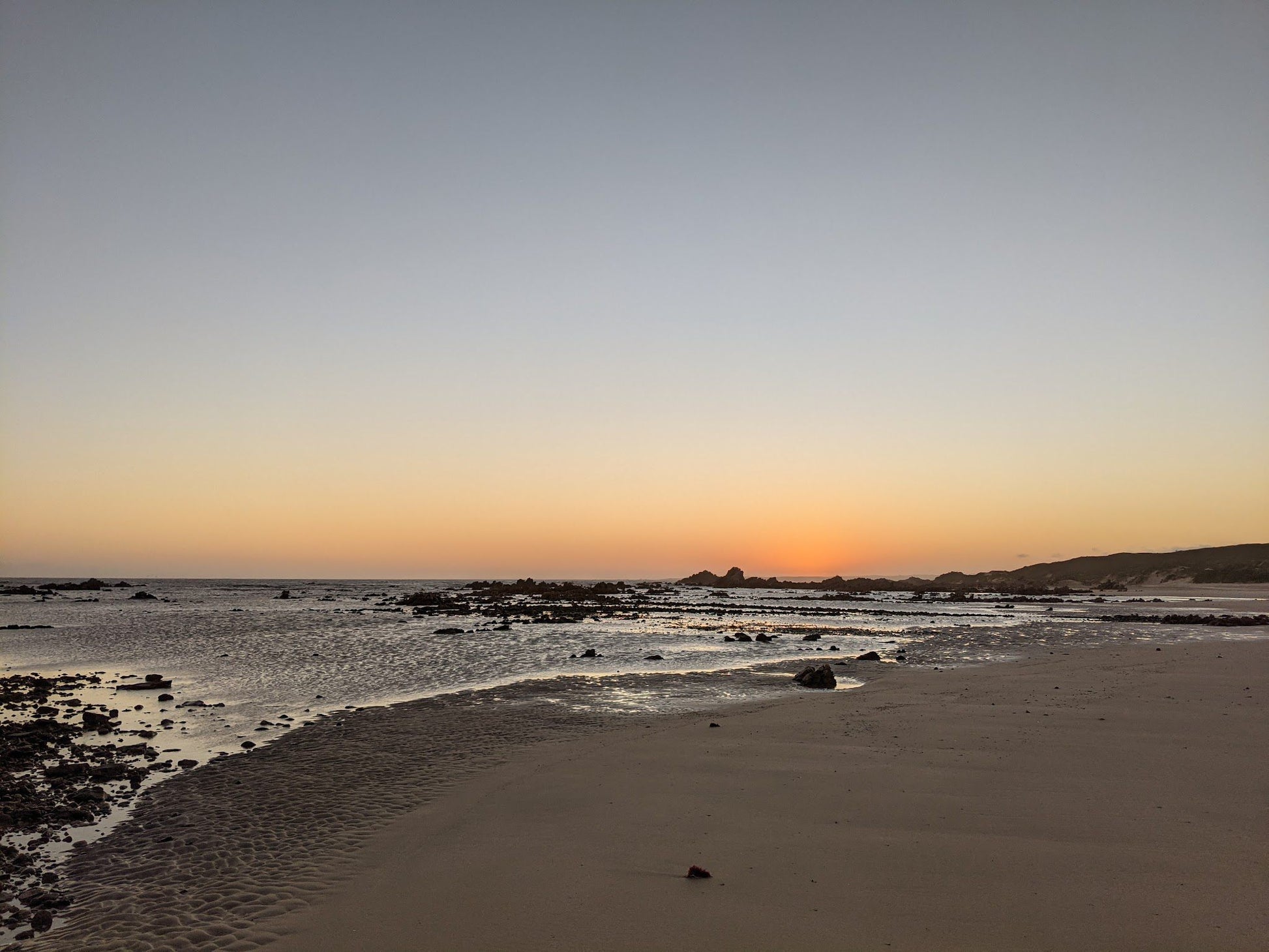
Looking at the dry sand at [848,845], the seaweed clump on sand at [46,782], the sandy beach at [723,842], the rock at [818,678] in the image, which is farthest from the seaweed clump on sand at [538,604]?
the dry sand at [848,845]

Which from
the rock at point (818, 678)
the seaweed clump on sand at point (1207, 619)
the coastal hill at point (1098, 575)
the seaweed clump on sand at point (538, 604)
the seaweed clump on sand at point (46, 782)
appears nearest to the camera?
the seaweed clump on sand at point (46, 782)

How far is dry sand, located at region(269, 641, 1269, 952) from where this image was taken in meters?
6.80

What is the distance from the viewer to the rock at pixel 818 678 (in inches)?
864

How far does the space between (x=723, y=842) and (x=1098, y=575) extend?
17279cm

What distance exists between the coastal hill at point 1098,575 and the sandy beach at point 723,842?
120875 mm

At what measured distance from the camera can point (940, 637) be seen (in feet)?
130

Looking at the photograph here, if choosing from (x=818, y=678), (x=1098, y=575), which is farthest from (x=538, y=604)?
(x=1098, y=575)

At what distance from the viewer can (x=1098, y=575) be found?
151875mm

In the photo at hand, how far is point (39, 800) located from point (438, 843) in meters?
6.89

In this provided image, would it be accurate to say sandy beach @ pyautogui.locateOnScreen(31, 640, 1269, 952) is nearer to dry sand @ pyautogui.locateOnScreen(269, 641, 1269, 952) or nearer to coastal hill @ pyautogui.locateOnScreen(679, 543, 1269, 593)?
dry sand @ pyautogui.locateOnScreen(269, 641, 1269, 952)

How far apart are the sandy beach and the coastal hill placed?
12088 centimetres

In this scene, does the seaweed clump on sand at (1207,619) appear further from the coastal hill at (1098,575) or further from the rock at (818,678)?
the coastal hill at (1098,575)

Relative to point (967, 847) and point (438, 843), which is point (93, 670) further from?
point (967, 847)

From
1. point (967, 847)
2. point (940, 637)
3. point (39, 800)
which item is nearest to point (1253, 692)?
point (967, 847)
